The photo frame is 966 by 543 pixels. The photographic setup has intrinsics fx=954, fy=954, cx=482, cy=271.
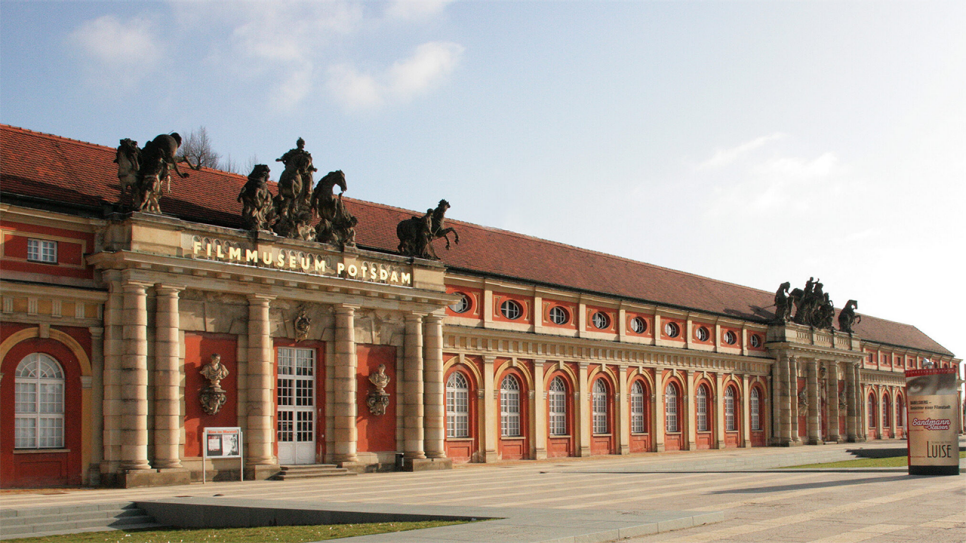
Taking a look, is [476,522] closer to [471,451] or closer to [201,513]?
[201,513]

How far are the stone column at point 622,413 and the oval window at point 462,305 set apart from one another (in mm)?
11380

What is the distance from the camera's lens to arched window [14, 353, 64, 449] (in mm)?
25828

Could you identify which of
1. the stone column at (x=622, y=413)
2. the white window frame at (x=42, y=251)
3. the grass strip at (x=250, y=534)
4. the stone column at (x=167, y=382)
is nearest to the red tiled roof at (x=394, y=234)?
the white window frame at (x=42, y=251)

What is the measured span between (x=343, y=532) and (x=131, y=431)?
1345 cm

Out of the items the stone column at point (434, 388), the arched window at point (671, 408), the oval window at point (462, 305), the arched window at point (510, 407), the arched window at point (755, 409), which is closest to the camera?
the stone column at point (434, 388)

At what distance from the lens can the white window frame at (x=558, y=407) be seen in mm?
44963

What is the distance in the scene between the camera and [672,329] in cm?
5262

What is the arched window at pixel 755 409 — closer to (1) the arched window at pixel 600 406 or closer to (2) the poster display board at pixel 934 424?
(1) the arched window at pixel 600 406

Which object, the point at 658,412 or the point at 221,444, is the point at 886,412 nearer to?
the point at 658,412

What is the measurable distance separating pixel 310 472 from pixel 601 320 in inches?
→ 821

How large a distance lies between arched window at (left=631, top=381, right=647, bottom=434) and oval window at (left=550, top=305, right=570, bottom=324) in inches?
264

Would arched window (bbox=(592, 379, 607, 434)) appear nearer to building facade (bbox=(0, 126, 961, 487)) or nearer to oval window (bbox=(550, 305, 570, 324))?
building facade (bbox=(0, 126, 961, 487))

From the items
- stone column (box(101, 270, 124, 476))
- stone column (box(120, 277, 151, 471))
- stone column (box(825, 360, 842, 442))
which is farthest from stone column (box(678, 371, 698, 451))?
stone column (box(101, 270, 124, 476))

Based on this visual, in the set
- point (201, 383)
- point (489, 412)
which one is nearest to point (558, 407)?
point (489, 412)
